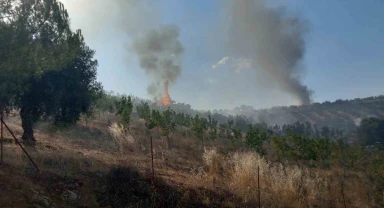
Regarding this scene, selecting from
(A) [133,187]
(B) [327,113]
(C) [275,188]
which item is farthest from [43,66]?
(B) [327,113]

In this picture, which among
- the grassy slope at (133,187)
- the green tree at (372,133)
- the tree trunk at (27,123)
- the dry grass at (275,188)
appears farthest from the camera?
the green tree at (372,133)

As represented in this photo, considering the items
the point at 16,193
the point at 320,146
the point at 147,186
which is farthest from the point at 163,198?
the point at 320,146

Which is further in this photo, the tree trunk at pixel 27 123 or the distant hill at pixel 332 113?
the distant hill at pixel 332 113

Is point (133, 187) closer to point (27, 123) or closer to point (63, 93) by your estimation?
point (63, 93)

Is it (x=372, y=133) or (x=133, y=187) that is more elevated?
(x=133, y=187)

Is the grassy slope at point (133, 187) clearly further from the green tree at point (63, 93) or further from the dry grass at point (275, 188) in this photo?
the green tree at point (63, 93)

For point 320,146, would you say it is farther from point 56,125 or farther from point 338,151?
point 56,125

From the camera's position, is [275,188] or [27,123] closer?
[275,188]

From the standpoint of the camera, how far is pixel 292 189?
11.8 m

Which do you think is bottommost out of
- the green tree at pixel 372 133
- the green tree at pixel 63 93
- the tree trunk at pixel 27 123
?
the green tree at pixel 372 133

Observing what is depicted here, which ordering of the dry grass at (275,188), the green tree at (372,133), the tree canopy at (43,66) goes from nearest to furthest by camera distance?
the dry grass at (275,188), the tree canopy at (43,66), the green tree at (372,133)

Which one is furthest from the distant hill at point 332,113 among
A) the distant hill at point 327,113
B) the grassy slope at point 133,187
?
the grassy slope at point 133,187

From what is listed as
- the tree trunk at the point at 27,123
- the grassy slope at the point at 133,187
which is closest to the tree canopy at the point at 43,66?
the tree trunk at the point at 27,123

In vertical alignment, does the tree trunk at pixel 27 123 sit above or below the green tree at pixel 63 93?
below
